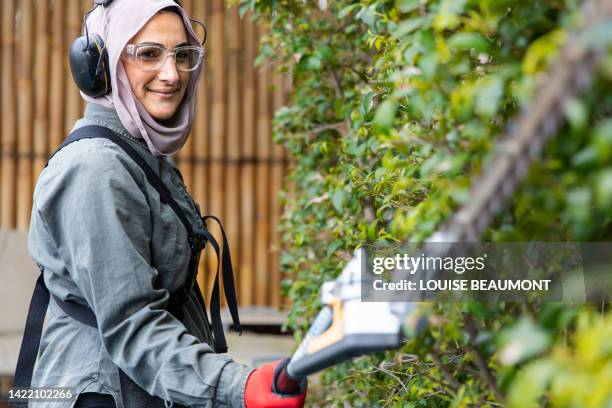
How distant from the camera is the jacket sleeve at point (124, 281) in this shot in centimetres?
169

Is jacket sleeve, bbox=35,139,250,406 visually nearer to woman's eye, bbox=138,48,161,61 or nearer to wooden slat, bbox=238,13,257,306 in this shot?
woman's eye, bbox=138,48,161,61

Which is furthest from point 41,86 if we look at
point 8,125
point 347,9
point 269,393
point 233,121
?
point 269,393

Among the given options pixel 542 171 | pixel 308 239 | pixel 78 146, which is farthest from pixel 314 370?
pixel 308 239

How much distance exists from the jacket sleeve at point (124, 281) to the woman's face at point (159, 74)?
25cm

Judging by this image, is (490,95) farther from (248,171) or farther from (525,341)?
(248,171)

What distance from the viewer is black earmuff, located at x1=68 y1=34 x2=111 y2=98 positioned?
2.07 metres

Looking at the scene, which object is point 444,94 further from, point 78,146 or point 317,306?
point 317,306

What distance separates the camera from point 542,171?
34.0 inches

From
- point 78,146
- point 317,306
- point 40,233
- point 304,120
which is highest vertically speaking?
point 304,120

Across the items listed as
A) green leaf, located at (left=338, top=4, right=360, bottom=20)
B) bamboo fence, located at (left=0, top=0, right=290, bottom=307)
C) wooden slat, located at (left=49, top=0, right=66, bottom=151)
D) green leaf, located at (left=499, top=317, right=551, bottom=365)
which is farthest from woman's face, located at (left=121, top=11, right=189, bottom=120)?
wooden slat, located at (left=49, top=0, right=66, bottom=151)

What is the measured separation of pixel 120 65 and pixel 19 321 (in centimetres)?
379

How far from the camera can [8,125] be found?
630cm

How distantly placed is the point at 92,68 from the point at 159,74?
16 centimetres

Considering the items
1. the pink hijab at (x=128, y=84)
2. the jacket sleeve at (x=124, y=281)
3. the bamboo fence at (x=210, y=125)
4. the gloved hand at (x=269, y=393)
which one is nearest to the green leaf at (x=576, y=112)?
the gloved hand at (x=269, y=393)
